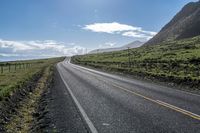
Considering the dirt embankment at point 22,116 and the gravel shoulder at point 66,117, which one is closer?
the gravel shoulder at point 66,117

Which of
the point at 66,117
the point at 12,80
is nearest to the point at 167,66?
the point at 12,80

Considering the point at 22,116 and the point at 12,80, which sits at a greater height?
the point at 12,80

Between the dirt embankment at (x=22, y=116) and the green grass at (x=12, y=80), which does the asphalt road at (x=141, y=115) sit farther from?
the green grass at (x=12, y=80)

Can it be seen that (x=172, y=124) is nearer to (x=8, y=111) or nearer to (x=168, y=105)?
(x=168, y=105)

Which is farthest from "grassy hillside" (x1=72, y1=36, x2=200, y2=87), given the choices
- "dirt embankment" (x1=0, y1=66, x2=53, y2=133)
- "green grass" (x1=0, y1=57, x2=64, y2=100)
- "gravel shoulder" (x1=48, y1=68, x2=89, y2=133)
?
"green grass" (x1=0, y1=57, x2=64, y2=100)

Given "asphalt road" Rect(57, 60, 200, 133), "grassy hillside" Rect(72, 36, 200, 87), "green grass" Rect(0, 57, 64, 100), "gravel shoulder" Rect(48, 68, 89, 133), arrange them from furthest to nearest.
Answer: "grassy hillside" Rect(72, 36, 200, 87)
"green grass" Rect(0, 57, 64, 100)
"gravel shoulder" Rect(48, 68, 89, 133)
"asphalt road" Rect(57, 60, 200, 133)

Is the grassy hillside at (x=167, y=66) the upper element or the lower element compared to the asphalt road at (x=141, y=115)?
upper

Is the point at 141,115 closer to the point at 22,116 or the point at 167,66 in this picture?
the point at 22,116

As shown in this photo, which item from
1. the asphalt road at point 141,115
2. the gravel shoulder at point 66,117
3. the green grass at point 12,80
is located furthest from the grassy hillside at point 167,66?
the green grass at point 12,80

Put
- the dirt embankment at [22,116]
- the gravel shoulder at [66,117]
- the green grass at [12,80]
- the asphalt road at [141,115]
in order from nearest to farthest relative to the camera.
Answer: the asphalt road at [141,115] < the gravel shoulder at [66,117] < the dirt embankment at [22,116] < the green grass at [12,80]

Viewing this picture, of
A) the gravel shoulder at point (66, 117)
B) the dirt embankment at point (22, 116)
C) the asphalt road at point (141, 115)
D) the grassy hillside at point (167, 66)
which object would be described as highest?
the grassy hillside at point (167, 66)

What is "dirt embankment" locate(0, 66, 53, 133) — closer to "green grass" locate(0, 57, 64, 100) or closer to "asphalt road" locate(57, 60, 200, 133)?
"green grass" locate(0, 57, 64, 100)

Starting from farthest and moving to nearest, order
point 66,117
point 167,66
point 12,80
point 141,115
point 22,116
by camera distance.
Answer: point 167,66
point 12,80
point 22,116
point 66,117
point 141,115

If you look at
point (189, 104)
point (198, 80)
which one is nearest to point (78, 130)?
point (189, 104)
